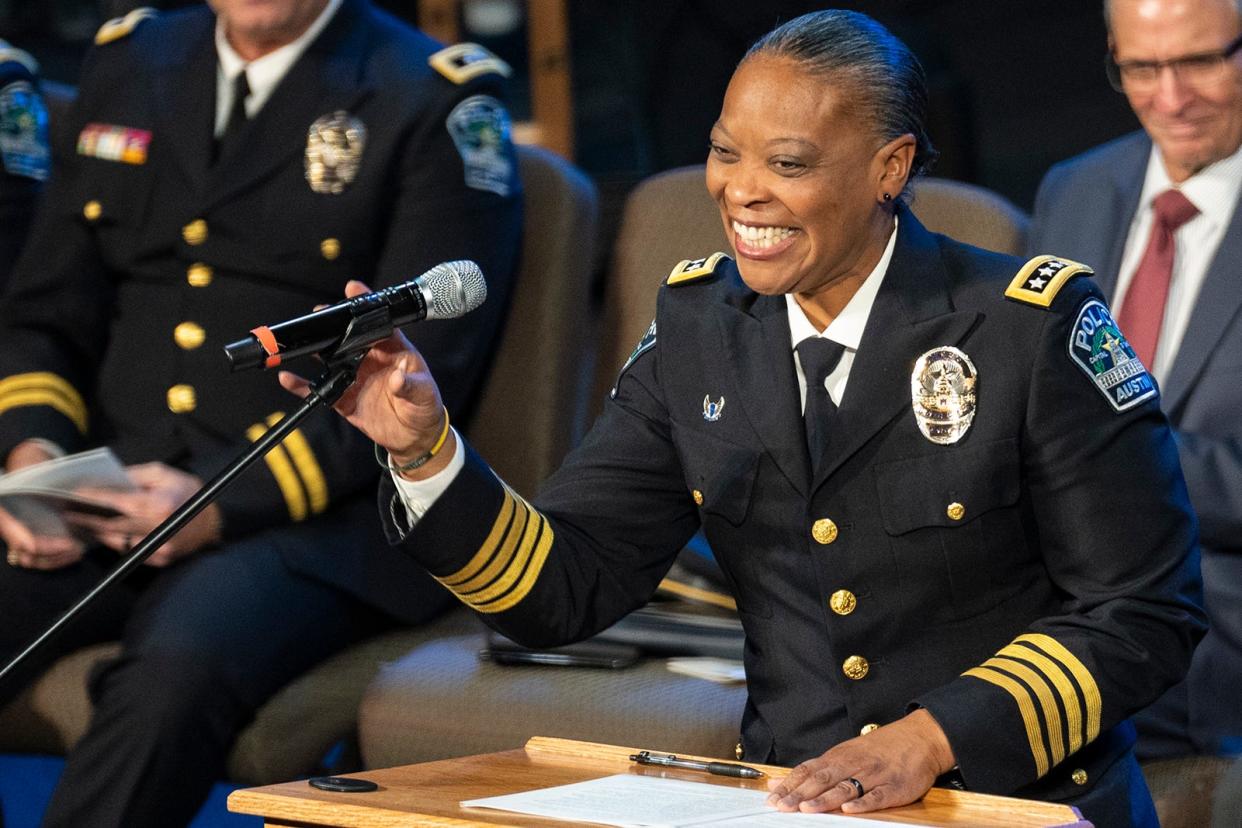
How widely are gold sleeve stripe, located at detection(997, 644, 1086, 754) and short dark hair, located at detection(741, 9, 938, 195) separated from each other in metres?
0.54

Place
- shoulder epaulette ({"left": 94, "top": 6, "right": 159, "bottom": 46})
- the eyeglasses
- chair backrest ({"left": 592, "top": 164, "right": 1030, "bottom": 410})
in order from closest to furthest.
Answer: the eyeglasses < chair backrest ({"left": 592, "top": 164, "right": 1030, "bottom": 410}) < shoulder epaulette ({"left": 94, "top": 6, "right": 159, "bottom": 46})

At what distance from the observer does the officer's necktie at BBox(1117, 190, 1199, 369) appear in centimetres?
261

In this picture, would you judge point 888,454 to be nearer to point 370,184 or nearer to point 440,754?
point 440,754

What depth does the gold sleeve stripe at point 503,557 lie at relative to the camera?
195 centimetres

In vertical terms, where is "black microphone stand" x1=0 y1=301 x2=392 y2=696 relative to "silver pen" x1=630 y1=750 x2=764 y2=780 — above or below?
above

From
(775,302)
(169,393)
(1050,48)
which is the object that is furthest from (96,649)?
(1050,48)

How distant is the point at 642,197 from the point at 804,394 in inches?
48.8

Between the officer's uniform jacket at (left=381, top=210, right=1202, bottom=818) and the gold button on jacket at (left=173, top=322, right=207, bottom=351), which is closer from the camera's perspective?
the officer's uniform jacket at (left=381, top=210, right=1202, bottom=818)

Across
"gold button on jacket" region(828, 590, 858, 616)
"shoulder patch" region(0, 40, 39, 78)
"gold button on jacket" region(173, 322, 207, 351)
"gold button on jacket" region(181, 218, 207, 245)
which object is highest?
"shoulder patch" region(0, 40, 39, 78)

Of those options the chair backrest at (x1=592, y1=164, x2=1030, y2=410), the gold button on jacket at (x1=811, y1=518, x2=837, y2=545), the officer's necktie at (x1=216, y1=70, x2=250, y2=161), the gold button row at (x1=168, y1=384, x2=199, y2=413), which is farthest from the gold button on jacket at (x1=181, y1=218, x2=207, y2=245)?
the gold button on jacket at (x1=811, y1=518, x2=837, y2=545)

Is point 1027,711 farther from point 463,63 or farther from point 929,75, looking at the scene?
point 929,75

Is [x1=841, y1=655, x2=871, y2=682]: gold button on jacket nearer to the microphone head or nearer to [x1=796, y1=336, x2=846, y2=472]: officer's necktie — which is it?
[x1=796, y1=336, x2=846, y2=472]: officer's necktie

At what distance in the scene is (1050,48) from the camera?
162 inches

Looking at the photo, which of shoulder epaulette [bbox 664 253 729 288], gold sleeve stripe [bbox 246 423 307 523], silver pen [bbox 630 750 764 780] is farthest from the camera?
gold sleeve stripe [bbox 246 423 307 523]
